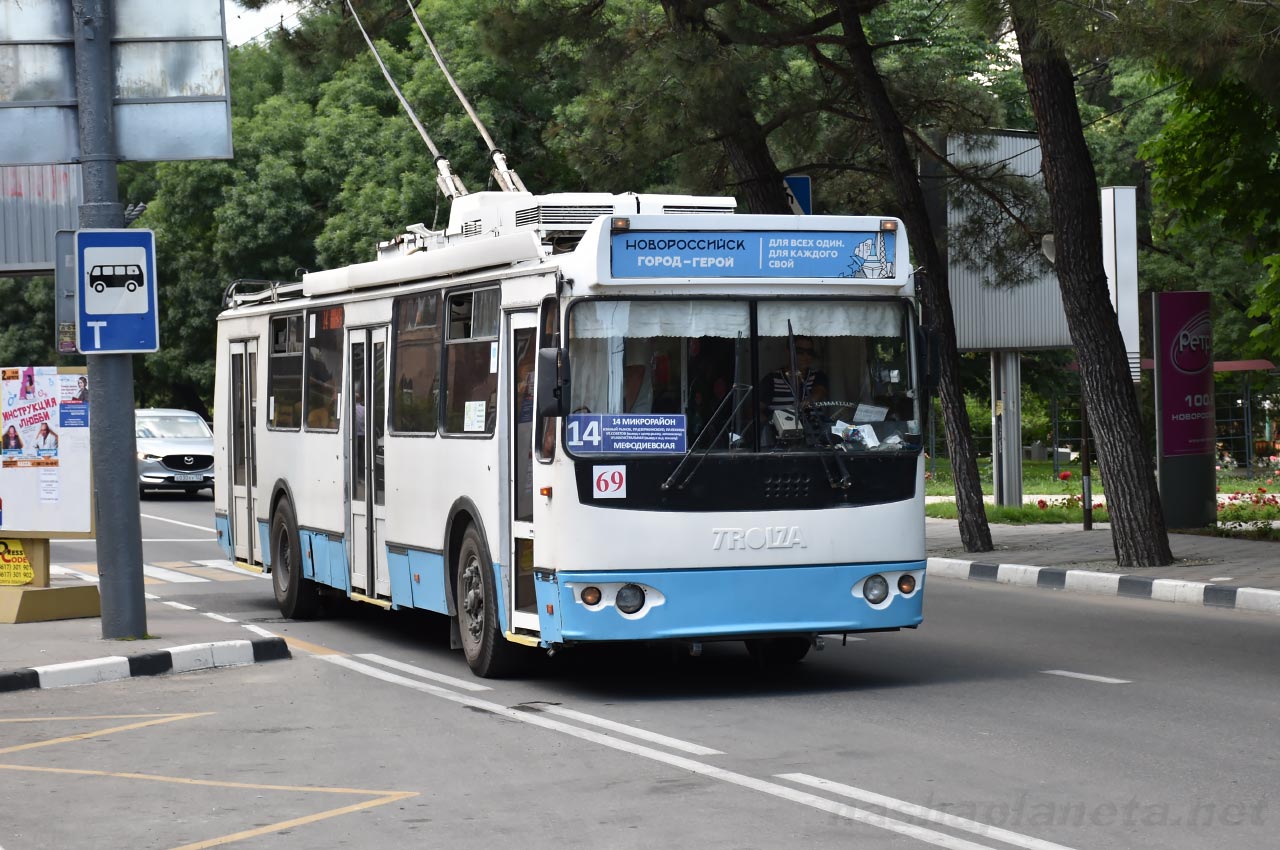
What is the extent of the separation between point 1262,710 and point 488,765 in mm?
4262

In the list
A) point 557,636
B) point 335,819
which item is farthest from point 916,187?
point 335,819

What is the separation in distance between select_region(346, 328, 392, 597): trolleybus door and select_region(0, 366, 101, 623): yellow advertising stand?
8.32 feet

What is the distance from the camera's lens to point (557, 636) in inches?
415

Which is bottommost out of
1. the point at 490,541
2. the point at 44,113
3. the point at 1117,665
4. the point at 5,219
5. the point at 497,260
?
the point at 1117,665

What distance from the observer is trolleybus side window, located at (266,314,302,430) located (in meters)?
15.8

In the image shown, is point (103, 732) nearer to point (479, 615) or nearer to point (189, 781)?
point (189, 781)

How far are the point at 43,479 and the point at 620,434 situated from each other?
271 inches

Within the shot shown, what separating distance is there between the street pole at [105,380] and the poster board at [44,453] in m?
2.42

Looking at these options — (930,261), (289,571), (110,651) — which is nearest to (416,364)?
(110,651)

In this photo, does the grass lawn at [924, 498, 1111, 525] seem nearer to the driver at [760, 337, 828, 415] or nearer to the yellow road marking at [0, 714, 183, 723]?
the driver at [760, 337, 828, 415]

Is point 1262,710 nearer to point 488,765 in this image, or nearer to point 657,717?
point 657,717

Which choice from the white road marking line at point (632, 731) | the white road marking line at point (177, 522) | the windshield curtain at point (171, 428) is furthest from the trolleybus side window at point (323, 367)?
the windshield curtain at point (171, 428)

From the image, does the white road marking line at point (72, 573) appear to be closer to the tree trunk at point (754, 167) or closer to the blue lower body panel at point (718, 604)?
the tree trunk at point (754, 167)

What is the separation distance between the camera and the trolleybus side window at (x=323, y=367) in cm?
1473
